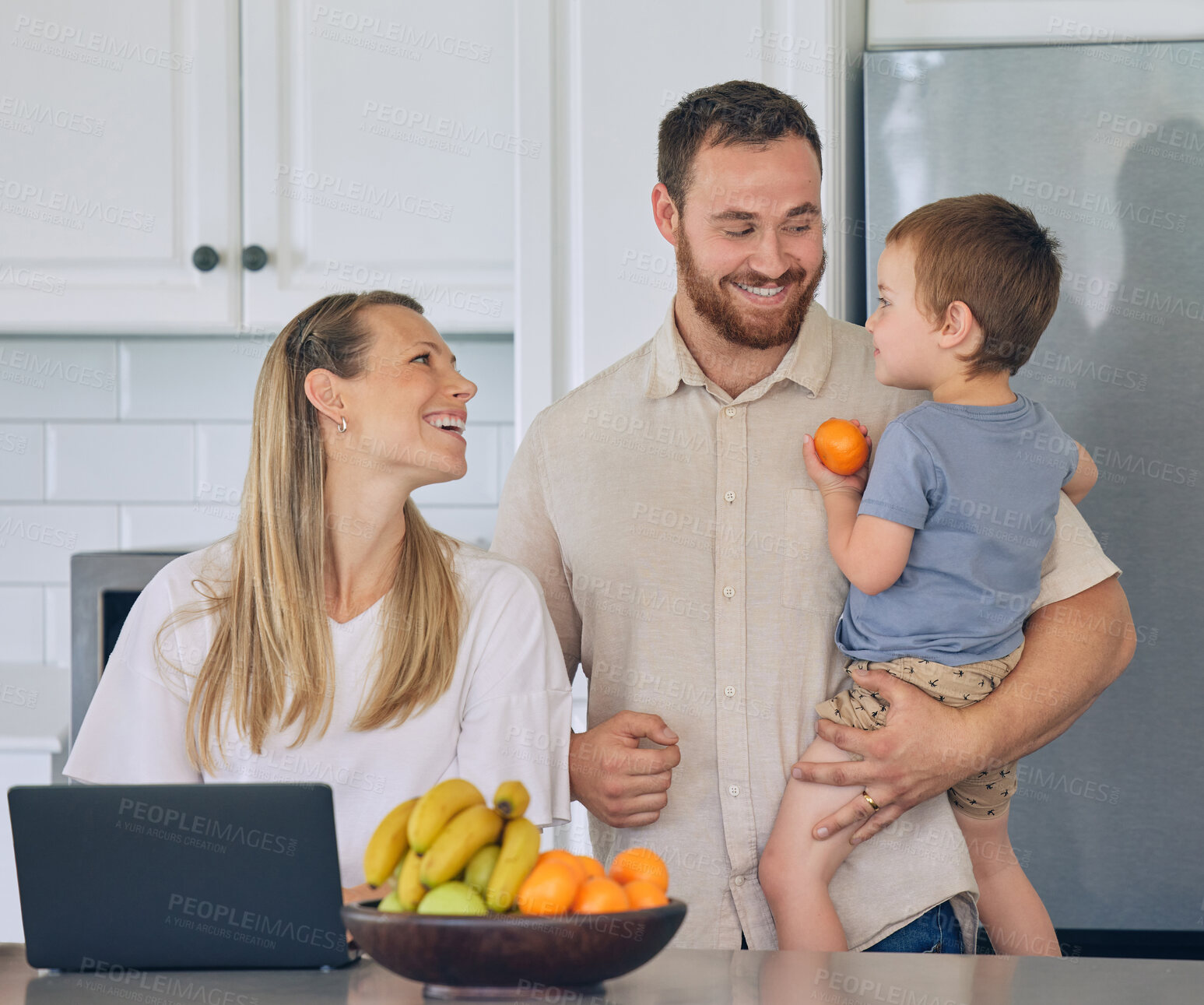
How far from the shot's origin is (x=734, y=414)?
1555mm

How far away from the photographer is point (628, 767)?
4.64 feet

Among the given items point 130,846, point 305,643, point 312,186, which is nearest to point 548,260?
point 312,186

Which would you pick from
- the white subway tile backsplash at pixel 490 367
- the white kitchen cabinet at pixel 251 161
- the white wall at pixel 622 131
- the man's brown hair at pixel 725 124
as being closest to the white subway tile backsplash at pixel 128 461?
the white kitchen cabinet at pixel 251 161

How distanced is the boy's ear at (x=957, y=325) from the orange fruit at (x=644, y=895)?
0.85 m

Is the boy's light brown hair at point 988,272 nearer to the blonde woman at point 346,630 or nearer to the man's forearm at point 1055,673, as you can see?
the man's forearm at point 1055,673

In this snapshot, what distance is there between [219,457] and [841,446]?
174 centimetres

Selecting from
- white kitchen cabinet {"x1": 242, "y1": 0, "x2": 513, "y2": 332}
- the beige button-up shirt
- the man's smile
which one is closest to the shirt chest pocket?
the beige button-up shirt

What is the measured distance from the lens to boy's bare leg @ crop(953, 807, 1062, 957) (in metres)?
1.56

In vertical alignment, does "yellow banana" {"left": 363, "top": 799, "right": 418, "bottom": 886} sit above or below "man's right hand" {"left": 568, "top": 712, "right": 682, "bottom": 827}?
above

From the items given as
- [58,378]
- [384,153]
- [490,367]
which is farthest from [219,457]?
[384,153]

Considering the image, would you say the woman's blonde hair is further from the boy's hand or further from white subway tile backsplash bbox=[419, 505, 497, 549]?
white subway tile backsplash bbox=[419, 505, 497, 549]

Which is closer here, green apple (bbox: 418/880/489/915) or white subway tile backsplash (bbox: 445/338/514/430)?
green apple (bbox: 418/880/489/915)

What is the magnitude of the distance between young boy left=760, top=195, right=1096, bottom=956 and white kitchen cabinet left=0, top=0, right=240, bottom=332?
1416mm

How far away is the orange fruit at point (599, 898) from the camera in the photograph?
2.73 ft
